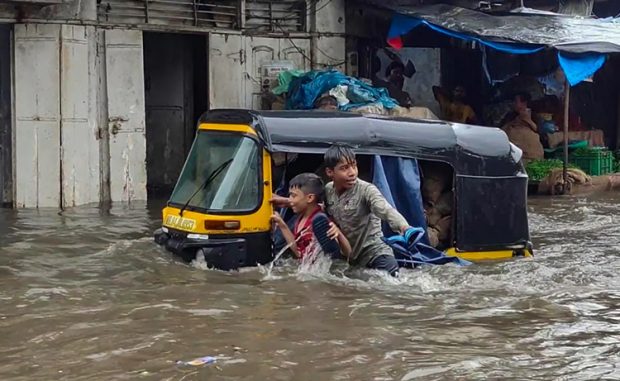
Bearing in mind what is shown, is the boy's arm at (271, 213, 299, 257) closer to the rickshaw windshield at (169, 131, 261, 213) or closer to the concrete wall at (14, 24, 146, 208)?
the rickshaw windshield at (169, 131, 261, 213)

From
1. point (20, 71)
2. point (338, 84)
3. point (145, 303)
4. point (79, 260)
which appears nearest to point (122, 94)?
point (20, 71)

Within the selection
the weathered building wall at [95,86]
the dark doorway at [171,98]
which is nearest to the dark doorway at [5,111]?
the weathered building wall at [95,86]

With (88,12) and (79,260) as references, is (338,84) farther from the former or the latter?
(79,260)

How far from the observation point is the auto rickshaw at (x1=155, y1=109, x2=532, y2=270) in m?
8.01

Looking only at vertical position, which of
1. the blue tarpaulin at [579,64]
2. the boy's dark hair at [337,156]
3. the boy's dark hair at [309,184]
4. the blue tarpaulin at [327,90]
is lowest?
the boy's dark hair at [309,184]

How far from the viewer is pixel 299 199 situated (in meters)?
7.91

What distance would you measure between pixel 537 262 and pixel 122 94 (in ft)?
24.4

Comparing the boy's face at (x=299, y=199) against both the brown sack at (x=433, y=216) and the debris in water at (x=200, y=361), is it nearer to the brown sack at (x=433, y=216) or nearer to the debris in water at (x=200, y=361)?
the brown sack at (x=433, y=216)

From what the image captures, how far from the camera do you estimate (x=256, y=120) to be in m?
8.14

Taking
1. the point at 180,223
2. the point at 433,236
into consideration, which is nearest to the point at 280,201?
the point at 180,223

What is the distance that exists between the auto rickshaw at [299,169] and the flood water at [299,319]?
0.82 ft

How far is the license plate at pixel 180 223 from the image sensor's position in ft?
26.6

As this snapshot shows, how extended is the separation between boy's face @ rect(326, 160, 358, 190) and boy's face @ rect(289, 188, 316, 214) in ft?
0.88

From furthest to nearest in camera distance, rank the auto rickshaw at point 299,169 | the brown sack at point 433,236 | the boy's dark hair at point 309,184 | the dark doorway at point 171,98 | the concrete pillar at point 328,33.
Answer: the dark doorway at point 171,98, the concrete pillar at point 328,33, the brown sack at point 433,236, the auto rickshaw at point 299,169, the boy's dark hair at point 309,184
